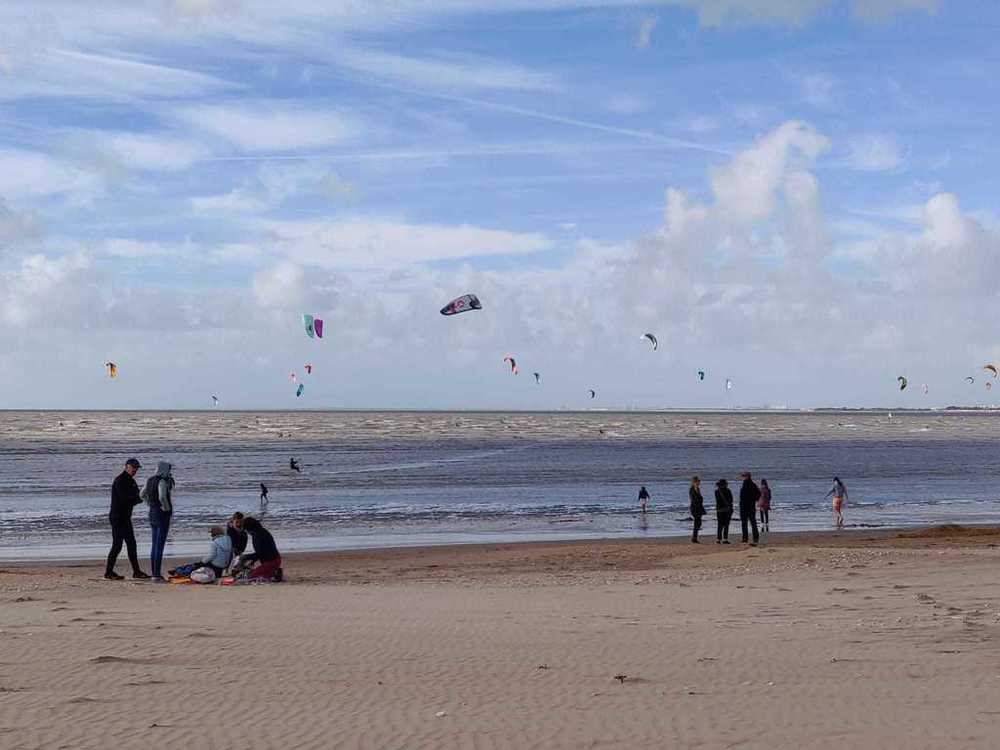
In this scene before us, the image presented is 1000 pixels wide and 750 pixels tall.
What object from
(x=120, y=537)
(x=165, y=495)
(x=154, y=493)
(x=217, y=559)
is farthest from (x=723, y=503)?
(x=120, y=537)

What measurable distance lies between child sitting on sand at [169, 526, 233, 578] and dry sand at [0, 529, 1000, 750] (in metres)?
0.61

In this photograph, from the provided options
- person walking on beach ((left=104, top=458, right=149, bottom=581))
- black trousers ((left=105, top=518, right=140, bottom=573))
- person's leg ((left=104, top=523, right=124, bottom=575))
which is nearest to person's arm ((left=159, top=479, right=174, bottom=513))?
person walking on beach ((left=104, top=458, right=149, bottom=581))

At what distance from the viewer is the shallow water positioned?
23.8 m

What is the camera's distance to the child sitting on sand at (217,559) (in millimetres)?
13758

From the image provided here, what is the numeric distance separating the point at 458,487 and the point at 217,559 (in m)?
22.0

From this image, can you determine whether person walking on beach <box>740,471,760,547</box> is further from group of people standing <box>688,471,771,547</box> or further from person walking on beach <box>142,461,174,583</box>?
person walking on beach <box>142,461,174,583</box>

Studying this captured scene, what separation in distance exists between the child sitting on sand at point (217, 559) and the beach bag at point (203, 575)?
0.21 ft

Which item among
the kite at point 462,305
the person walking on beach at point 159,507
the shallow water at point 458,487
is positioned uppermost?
the kite at point 462,305

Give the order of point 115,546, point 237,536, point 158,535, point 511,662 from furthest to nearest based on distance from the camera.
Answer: point 237,536, point 158,535, point 115,546, point 511,662

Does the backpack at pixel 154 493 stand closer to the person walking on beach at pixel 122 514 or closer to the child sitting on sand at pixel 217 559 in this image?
the person walking on beach at pixel 122 514

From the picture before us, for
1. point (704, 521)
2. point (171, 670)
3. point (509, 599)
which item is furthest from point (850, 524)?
point (171, 670)

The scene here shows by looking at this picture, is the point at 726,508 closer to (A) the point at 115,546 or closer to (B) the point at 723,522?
(B) the point at 723,522

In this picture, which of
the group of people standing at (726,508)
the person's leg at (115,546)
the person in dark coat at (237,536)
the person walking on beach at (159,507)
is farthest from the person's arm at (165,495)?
the group of people standing at (726,508)

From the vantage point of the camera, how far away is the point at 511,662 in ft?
28.2
